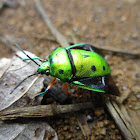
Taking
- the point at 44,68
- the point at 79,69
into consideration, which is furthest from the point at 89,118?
the point at 44,68

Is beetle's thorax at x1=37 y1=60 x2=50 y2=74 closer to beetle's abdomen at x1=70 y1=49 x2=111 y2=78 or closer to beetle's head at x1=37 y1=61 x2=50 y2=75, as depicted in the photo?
beetle's head at x1=37 y1=61 x2=50 y2=75

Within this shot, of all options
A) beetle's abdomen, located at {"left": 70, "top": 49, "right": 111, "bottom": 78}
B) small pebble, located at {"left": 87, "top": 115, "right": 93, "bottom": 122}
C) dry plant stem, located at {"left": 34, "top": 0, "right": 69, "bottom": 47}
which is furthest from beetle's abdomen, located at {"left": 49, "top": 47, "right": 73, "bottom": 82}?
dry plant stem, located at {"left": 34, "top": 0, "right": 69, "bottom": 47}

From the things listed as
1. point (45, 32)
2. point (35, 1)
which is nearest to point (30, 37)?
point (45, 32)

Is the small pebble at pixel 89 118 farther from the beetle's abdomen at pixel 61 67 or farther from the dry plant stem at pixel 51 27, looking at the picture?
the dry plant stem at pixel 51 27

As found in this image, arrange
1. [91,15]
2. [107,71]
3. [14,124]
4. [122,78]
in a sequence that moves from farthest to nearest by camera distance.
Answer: [91,15] → [122,78] → [107,71] → [14,124]

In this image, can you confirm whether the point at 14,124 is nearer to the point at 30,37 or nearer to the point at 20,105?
the point at 20,105
